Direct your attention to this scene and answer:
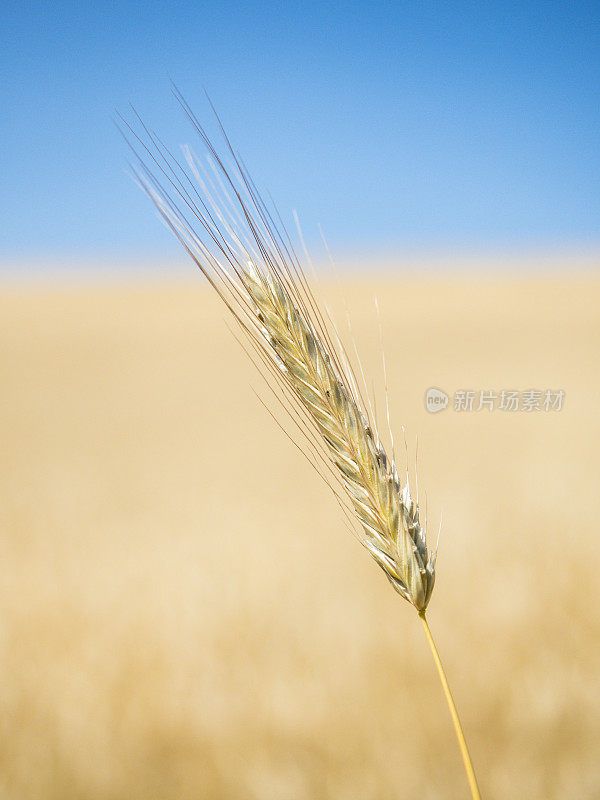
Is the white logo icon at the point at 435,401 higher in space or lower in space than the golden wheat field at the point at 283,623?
lower

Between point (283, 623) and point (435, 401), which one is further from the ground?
point (283, 623)

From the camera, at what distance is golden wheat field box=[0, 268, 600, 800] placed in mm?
2936

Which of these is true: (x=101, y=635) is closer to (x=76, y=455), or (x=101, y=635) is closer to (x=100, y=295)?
(x=76, y=455)

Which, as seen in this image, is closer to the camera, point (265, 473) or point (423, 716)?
point (423, 716)

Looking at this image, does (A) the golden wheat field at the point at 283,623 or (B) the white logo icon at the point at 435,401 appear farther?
(B) the white logo icon at the point at 435,401

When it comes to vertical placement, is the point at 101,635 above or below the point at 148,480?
above

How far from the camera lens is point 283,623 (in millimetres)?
4027

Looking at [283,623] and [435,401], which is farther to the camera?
[435,401]

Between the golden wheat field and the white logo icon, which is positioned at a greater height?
the golden wheat field

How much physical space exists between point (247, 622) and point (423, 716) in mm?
1385

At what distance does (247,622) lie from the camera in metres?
4.05

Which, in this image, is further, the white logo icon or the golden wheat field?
the white logo icon

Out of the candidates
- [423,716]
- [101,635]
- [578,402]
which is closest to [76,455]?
[101,635]

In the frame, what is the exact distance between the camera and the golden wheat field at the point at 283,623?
9.63 ft
